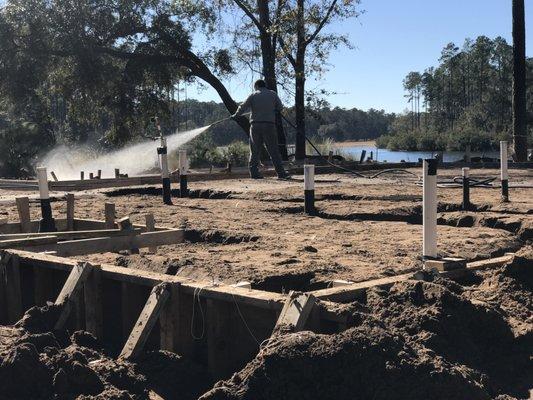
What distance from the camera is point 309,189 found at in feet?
37.3

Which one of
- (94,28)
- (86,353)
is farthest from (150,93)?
(86,353)

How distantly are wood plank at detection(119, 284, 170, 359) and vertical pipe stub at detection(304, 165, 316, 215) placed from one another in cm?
554

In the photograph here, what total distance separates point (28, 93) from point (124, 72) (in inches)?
146

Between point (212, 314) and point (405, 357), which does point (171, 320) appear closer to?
point (212, 314)

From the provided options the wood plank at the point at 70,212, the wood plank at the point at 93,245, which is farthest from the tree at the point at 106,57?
the wood plank at the point at 93,245

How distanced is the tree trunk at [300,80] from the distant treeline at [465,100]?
57302 millimetres

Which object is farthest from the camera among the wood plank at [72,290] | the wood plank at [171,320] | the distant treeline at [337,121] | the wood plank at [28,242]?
the distant treeline at [337,121]

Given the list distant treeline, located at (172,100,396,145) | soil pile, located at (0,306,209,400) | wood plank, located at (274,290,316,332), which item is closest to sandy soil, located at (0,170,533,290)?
soil pile, located at (0,306,209,400)

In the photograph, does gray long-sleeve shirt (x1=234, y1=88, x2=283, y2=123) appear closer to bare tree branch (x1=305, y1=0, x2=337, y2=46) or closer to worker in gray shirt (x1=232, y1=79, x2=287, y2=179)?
worker in gray shirt (x1=232, y1=79, x2=287, y2=179)

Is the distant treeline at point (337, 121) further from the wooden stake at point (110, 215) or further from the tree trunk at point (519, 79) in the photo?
the wooden stake at point (110, 215)

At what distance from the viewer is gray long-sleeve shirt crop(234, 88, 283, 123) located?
52.3 feet

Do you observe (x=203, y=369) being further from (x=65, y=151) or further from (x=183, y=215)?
(x=65, y=151)

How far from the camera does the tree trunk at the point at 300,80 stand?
2761cm

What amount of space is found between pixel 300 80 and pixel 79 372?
998 inches
